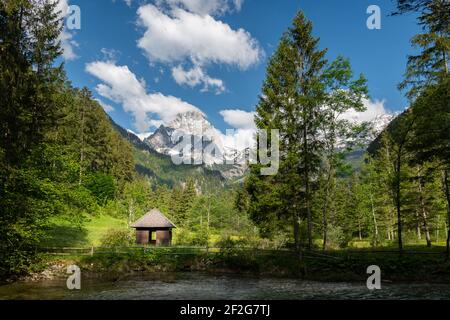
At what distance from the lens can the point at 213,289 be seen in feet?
57.9

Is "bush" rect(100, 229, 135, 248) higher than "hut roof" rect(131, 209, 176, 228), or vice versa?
"hut roof" rect(131, 209, 176, 228)

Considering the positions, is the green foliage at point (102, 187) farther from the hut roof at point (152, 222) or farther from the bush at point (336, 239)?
the bush at point (336, 239)

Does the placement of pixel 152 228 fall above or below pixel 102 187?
below

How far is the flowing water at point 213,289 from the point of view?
50.8ft

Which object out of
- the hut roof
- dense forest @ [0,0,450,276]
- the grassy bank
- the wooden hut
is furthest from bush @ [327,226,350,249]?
the hut roof

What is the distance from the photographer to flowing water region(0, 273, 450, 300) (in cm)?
1547

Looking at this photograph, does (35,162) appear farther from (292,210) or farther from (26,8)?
(292,210)

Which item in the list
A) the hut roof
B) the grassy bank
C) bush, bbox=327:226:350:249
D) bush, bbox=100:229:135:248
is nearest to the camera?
the grassy bank

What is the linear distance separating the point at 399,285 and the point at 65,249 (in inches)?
905

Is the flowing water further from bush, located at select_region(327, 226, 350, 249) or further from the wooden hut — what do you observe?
bush, located at select_region(327, 226, 350, 249)

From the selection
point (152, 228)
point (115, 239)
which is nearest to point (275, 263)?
point (115, 239)

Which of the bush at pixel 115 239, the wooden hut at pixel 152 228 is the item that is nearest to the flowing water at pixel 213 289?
the bush at pixel 115 239

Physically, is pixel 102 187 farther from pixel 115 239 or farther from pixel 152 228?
pixel 115 239
